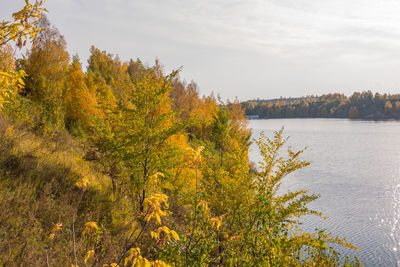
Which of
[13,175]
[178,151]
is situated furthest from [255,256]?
[13,175]

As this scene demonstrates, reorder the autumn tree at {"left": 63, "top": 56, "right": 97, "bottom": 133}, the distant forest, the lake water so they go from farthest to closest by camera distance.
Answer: the distant forest, the autumn tree at {"left": 63, "top": 56, "right": 97, "bottom": 133}, the lake water

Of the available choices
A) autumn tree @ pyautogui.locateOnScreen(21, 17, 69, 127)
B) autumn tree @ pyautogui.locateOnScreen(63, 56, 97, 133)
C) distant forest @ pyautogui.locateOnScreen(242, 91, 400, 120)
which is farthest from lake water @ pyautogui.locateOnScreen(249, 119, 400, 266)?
distant forest @ pyautogui.locateOnScreen(242, 91, 400, 120)

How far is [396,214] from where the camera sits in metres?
15.9

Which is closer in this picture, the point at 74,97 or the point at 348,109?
the point at 74,97

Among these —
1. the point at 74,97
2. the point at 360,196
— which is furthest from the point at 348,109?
the point at 74,97

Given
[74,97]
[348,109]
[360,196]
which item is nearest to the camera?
[360,196]

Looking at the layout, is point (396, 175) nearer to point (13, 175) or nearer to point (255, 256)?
point (255, 256)

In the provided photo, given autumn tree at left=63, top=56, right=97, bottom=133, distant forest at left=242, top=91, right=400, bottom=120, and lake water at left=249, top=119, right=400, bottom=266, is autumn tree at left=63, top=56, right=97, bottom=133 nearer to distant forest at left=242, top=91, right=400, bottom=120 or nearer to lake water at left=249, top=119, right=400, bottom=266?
lake water at left=249, top=119, right=400, bottom=266

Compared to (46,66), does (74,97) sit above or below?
below

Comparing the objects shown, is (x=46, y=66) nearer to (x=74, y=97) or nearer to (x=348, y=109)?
(x=74, y=97)

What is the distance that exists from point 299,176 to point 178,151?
1854cm

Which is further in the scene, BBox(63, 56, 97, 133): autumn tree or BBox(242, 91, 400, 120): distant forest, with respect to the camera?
BBox(242, 91, 400, 120): distant forest

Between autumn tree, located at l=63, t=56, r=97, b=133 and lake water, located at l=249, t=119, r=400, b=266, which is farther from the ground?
autumn tree, located at l=63, t=56, r=97, b=133

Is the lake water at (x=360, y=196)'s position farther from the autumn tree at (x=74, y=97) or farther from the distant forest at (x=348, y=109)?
the distant forest at (x=348, y=109)
